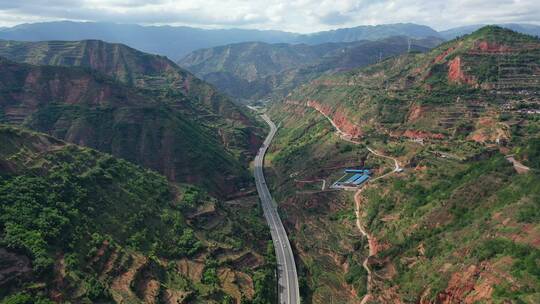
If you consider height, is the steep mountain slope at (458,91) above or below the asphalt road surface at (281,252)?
above

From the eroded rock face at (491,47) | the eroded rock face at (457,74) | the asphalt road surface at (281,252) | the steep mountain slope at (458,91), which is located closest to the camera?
the asphalt road surface at (281,252)

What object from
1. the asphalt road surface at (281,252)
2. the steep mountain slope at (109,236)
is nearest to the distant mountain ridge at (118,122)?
the asphalt road surface at (281,252)

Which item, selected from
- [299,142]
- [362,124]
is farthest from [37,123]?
[362,124]

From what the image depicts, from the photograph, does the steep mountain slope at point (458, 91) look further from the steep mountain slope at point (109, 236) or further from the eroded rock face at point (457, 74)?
the steep mountain slope at point (109, 236)

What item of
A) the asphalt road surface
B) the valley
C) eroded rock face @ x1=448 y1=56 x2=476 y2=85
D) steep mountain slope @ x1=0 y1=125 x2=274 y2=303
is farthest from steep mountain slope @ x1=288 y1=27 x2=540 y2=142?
steep mountain slope @ x1=0 y1=125 x2=274 y2=303

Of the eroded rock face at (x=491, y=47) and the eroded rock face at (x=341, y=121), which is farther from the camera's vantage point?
the eroded rock face at (x=341, y=121)

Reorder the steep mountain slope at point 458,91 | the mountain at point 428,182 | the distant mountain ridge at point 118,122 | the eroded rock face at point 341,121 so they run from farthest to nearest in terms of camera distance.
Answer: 1. the eroded rock face at point 341,121
2. the distant mountain ridge at point 118,122
3. the steep mountain slope at point 458,91
4. the mountain at point 428,182
